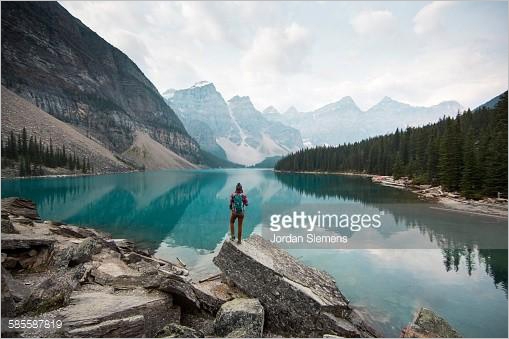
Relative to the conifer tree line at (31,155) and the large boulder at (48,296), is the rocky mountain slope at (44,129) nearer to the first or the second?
the conifer tree line at (31,155)

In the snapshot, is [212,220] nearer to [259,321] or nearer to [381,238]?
[381,238]

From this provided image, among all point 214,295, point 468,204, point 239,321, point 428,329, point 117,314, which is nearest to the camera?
point 117,314

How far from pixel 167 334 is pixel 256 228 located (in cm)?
2874

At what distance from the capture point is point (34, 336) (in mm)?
8617

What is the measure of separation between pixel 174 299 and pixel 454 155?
68485mm

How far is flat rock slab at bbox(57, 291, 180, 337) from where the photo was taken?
9445 mm

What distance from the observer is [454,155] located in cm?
6219

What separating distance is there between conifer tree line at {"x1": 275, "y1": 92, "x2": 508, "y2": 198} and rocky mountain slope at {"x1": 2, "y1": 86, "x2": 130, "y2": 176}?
151 m

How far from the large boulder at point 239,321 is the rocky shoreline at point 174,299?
35mm

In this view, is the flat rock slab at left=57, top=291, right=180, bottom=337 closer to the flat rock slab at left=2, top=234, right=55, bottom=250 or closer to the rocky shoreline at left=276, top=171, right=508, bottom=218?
the flat rock slab at left=2, top=234, right=55, bottom=250

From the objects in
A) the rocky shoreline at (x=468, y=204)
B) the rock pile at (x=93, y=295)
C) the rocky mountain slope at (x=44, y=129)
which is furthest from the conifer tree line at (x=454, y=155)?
the rocky mountain slope at (x=44, y=129)

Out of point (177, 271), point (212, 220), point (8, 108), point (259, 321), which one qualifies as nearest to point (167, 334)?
point (259, 321)

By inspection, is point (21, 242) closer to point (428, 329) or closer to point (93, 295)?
point (93, 295)

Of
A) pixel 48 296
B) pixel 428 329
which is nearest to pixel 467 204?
pixel 428 329
